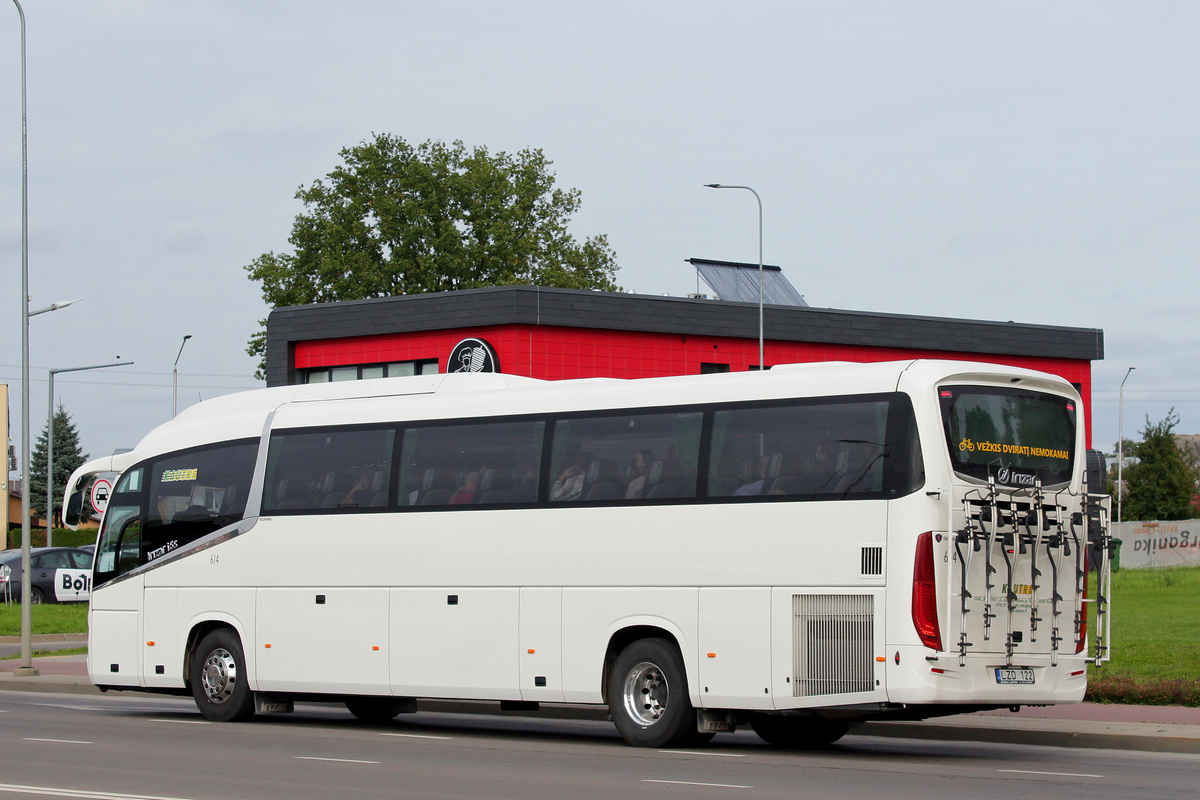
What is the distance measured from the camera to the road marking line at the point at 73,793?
34.0 feet

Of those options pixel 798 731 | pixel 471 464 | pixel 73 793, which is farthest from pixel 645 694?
pixel 73 793

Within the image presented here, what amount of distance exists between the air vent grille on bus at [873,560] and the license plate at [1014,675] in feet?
4.41

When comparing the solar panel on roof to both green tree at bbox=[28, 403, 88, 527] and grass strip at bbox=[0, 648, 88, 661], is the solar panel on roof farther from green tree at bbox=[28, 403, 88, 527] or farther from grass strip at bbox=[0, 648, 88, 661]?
green tree at bbox=[28, 403, 88, 527]

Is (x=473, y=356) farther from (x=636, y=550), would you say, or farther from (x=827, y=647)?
(x=827, y=647)

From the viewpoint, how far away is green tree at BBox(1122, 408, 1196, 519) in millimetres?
81750

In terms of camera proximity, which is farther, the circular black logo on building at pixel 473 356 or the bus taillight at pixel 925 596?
the circular black logo on building at pixel 473 356

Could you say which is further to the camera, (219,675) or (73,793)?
(219,675)

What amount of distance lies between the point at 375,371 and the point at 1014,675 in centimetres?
3106

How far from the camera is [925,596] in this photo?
504 inches

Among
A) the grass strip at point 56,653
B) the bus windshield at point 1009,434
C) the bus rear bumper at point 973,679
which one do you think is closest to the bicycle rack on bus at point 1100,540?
the bus windshield at point 1009,434

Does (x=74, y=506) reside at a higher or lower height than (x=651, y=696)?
higher

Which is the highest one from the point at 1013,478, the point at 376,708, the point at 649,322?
the point at 649,322

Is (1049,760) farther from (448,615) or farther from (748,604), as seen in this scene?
(448,615)

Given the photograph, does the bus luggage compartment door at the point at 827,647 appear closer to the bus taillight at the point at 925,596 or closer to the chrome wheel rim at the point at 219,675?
the bus taillight at the point at 925,596
